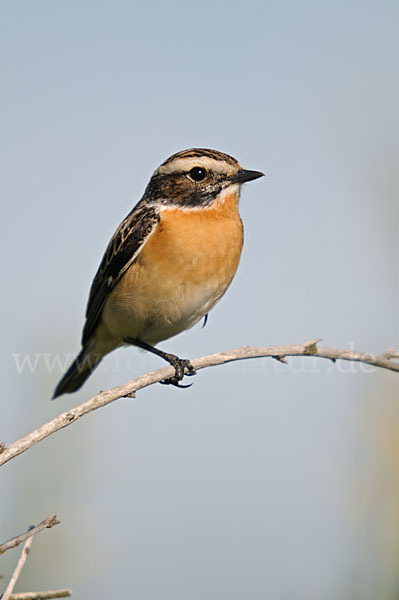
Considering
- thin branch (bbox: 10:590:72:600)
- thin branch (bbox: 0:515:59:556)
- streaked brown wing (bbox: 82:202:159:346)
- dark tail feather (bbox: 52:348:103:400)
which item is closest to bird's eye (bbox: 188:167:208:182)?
streaked brown wing (bbox: 82:202:159:346)

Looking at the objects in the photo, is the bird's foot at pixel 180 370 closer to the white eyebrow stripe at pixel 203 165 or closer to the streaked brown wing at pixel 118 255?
the streaked brown wing at pixel 118 255

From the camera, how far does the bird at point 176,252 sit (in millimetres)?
4879

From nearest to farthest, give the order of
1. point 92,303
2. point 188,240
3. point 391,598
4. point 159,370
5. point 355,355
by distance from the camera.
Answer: point 391,598 → point 355,355 → point 159,370 → point 188,240 → point 92,303

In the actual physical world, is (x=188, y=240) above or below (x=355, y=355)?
above

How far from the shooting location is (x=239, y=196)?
17.2 feet

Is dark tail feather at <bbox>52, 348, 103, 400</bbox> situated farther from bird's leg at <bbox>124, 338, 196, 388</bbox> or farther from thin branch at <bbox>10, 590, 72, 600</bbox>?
thin branch at <bbox>10, 590, 72, 600</bbox>

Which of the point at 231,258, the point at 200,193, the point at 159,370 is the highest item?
the point at 200,193

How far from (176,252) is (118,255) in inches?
23.6

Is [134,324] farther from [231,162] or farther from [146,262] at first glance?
[231,162]

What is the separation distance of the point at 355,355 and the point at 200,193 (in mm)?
2240

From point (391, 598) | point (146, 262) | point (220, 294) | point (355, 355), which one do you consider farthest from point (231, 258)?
point (391, 598)

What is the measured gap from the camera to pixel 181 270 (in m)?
4.84

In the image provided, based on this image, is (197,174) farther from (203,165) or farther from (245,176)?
(245,176)

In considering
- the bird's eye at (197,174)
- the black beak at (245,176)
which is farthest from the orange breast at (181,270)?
the bird's eye at (197,174)
